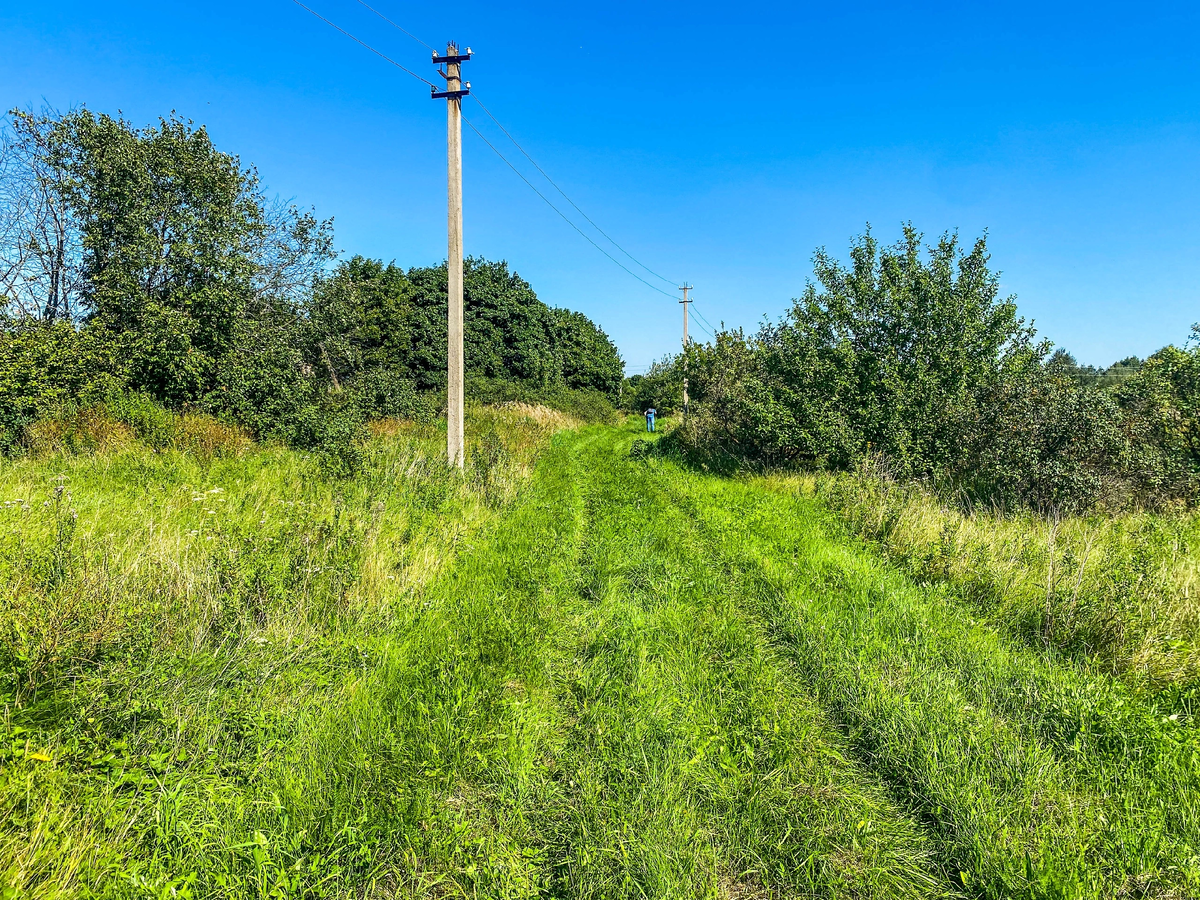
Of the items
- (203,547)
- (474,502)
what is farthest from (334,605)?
(474,502)

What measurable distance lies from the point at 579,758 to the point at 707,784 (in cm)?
71

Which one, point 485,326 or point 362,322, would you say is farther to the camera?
point 485,326

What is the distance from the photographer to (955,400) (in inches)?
391

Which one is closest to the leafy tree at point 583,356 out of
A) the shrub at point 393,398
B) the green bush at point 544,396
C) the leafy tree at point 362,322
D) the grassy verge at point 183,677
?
the green bush at point 544,396

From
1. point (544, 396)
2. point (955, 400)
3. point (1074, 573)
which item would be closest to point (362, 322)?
point (544, 396)

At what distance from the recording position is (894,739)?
9.82 ft

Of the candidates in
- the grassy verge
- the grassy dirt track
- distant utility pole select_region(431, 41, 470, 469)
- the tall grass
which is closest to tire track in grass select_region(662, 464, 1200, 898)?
the grassy dirt track

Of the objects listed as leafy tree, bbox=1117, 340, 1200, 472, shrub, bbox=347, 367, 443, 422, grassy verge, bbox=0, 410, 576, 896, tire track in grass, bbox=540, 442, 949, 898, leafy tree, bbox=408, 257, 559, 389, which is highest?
leafy tree, bbox=408, 257, 559, 389

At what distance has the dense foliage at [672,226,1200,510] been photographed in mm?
7910

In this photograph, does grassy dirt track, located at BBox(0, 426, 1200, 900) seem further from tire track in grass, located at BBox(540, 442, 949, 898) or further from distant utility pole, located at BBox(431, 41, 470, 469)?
distant utility pole, located at BBox(431, 41, 470, 469)

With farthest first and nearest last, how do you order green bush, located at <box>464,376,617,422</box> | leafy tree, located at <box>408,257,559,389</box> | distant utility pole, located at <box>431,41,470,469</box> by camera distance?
leafy tree, located at <box>408,257,559,389</box>, green bush, located at <box>464,376,617,422</box>, distant utility pole, located at <box>431,41,470,469</box>

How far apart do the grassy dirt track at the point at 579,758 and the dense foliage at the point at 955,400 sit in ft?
17.4

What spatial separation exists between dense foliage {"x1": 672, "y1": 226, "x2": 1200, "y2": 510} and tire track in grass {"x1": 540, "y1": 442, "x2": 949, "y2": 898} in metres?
6.98

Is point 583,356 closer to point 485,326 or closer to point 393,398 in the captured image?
point 485,326
